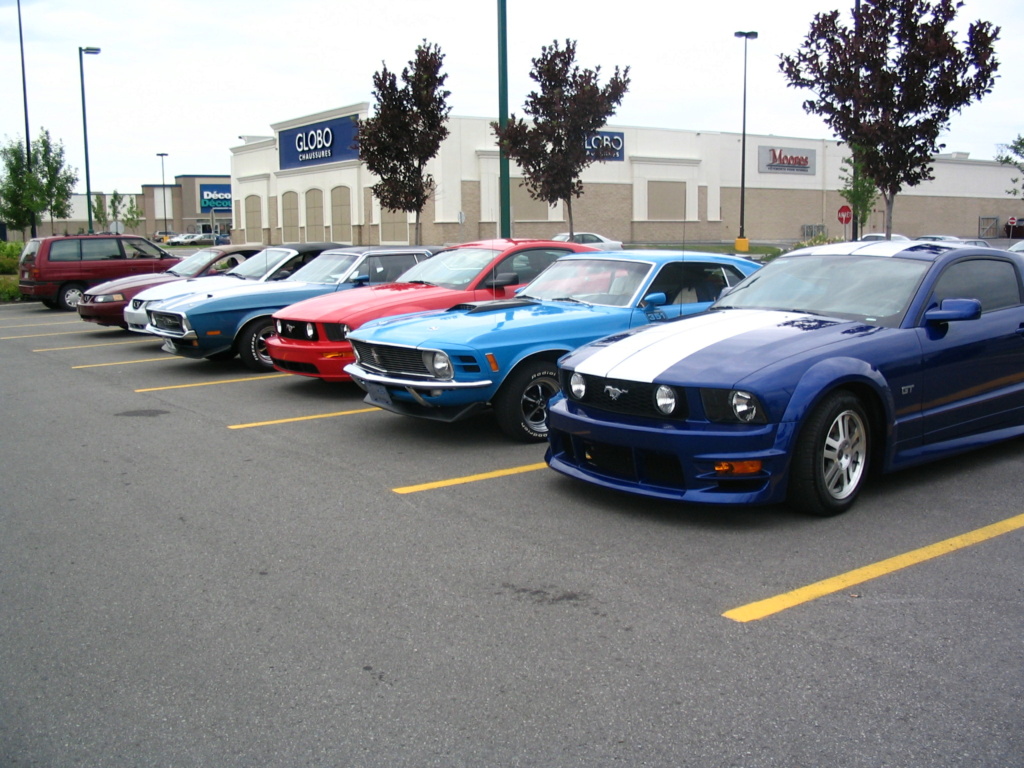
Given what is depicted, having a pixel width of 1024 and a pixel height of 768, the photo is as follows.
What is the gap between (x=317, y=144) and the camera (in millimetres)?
49312

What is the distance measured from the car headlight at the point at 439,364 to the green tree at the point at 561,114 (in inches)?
627

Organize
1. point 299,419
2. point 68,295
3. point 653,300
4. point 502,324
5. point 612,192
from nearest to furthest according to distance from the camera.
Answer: point 502,324 < point 653,300 < point 299,419 < point 68,295 < point 612,192

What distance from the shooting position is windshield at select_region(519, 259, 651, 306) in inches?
318

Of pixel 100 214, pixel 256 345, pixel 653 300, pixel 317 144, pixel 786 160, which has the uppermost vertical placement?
pixel 317 144

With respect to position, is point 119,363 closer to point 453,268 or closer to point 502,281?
point 453,268

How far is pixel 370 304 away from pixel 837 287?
4.85 m

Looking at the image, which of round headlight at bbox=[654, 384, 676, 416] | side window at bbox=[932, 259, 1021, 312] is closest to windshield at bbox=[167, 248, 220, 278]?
round headlight at bbox=[654, 384, 676, 416]

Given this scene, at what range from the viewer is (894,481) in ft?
20.4

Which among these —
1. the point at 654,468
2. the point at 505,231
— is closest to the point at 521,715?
the point at 654,468

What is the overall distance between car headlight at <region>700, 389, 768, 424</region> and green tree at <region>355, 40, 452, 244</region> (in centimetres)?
1901

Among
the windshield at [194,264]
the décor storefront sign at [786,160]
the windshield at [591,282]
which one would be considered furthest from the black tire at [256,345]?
the décor storefront sign at [786,160]

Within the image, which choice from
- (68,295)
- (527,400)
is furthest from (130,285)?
(527,400)

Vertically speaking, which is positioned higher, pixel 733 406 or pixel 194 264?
pixel 194 264

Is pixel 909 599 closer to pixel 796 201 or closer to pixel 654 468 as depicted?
pixel 654 468
